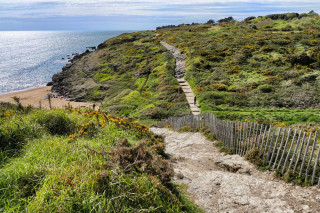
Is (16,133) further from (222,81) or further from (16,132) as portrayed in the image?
(222,81)

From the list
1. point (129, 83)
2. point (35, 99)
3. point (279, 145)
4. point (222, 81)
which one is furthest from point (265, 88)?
point (35, 99)

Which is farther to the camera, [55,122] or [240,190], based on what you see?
[55,122]

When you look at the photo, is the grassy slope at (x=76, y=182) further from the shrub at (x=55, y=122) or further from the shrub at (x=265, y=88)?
the shrub at (x=265, y=88)

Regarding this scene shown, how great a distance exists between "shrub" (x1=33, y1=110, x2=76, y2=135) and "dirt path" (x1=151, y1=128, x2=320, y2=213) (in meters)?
4.56

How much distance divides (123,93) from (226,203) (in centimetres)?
3517

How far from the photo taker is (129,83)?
150ft

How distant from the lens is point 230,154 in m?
10.6

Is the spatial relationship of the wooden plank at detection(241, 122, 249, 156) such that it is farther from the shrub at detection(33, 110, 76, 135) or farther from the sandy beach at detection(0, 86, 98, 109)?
the sandy beach at detection(0, 86, 98, 109)

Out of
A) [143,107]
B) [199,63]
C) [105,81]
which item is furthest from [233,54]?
[105,81]

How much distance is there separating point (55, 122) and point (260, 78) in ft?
102

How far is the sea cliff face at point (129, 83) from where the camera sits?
3206cm

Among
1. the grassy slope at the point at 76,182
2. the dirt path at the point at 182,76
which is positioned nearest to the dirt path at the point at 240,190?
the grassy slope at the point at 76,182

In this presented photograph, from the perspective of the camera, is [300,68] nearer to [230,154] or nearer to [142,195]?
[230,154]

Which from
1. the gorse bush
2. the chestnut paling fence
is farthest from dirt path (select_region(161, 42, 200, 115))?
the gorse bush
